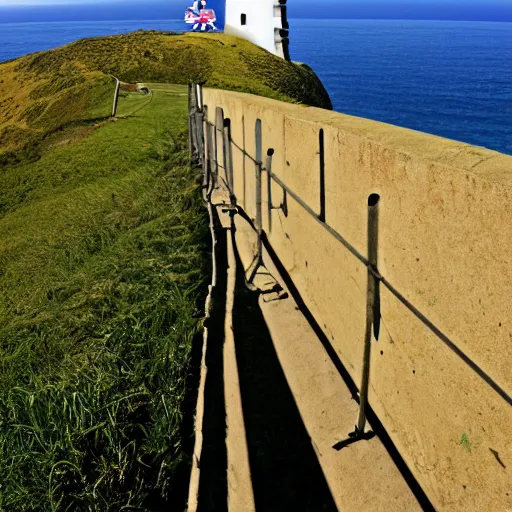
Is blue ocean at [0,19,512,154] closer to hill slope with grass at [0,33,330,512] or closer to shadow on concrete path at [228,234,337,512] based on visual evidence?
hill slope with grass at [0,33,330,512]

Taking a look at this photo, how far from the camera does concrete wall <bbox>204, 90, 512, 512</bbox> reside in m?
2.43

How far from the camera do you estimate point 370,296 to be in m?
3.37

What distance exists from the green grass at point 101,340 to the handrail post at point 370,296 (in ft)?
4.43

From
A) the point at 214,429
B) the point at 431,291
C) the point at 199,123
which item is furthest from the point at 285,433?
the point at 199,123

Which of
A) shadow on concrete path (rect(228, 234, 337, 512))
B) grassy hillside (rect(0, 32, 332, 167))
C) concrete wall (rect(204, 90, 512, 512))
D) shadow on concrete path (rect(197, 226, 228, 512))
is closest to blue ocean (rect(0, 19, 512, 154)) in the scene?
grassy hillside (rect(0, 32, 332, 167))

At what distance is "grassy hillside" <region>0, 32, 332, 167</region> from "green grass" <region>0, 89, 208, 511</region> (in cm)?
1210

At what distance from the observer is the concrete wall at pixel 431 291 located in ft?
7.98

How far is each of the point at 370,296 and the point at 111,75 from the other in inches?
1107

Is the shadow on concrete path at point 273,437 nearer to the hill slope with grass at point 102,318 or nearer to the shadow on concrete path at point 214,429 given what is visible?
the shadow on concrete path at point 214,429

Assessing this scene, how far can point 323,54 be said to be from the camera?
153875mm

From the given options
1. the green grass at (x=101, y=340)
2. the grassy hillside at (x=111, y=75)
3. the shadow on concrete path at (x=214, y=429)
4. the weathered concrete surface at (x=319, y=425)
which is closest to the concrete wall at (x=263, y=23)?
the grassy hillside at (x=111, y=75)

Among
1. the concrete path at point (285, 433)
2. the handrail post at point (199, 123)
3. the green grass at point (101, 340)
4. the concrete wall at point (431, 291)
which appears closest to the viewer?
the concrete wall at point (431, 291)

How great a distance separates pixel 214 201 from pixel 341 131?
5.24 meters

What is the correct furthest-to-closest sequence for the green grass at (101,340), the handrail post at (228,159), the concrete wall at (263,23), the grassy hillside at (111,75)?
the concrete wall at (263,23)
the grassy hillside at (111,75)
the handrail post at (228,159)
the green grass at (101,340)
